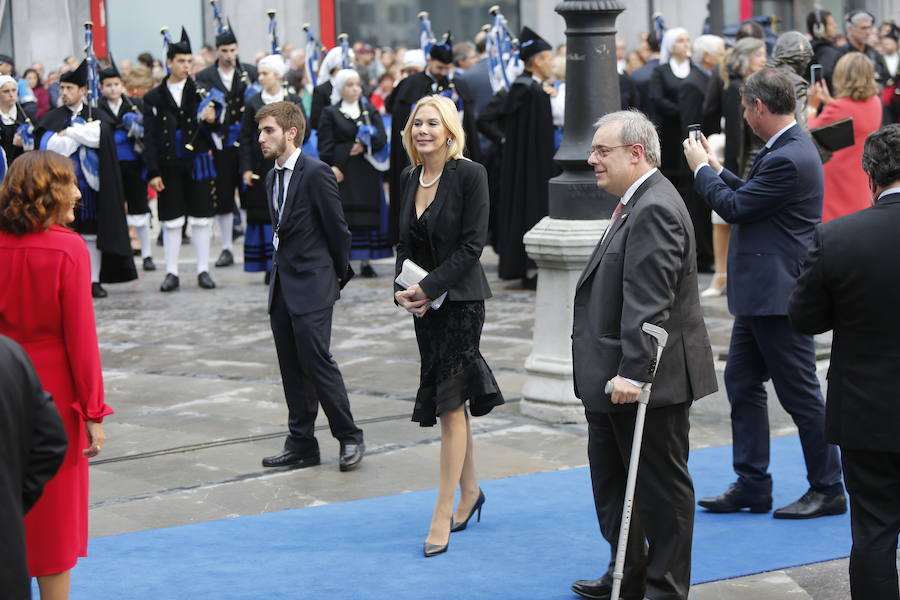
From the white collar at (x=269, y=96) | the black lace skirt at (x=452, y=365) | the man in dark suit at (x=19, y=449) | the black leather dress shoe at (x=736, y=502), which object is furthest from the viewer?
the white collar at (x=269, y=96)

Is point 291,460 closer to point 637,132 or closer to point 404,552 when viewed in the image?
point 404,552

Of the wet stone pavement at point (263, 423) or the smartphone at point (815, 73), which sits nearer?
→ the wet stone pavement at point (263, 423)

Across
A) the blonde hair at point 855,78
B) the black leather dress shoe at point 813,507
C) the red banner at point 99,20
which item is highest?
the red banner at point 99,20

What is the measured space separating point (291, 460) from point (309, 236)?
113 centimetres

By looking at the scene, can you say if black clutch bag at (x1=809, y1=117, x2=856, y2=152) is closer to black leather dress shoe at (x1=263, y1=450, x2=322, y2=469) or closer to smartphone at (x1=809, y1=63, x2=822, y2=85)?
smartphone at (x1=809, y1=63, x2=822, y2=85)

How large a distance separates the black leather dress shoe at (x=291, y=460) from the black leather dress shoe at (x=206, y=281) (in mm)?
6164

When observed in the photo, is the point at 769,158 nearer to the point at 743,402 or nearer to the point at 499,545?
the point at 743,402

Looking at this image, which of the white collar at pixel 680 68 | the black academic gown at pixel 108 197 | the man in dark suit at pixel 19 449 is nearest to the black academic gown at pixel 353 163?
the black academic gown at pixel 108 197

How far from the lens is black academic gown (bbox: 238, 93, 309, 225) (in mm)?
12656

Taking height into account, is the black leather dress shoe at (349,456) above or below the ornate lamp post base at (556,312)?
below

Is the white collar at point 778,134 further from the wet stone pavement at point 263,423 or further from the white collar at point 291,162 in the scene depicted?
the white collar at point 291,162

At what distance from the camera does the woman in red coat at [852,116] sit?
30.8ft

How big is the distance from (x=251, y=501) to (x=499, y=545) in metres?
1.32

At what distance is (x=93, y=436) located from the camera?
4.69 m
